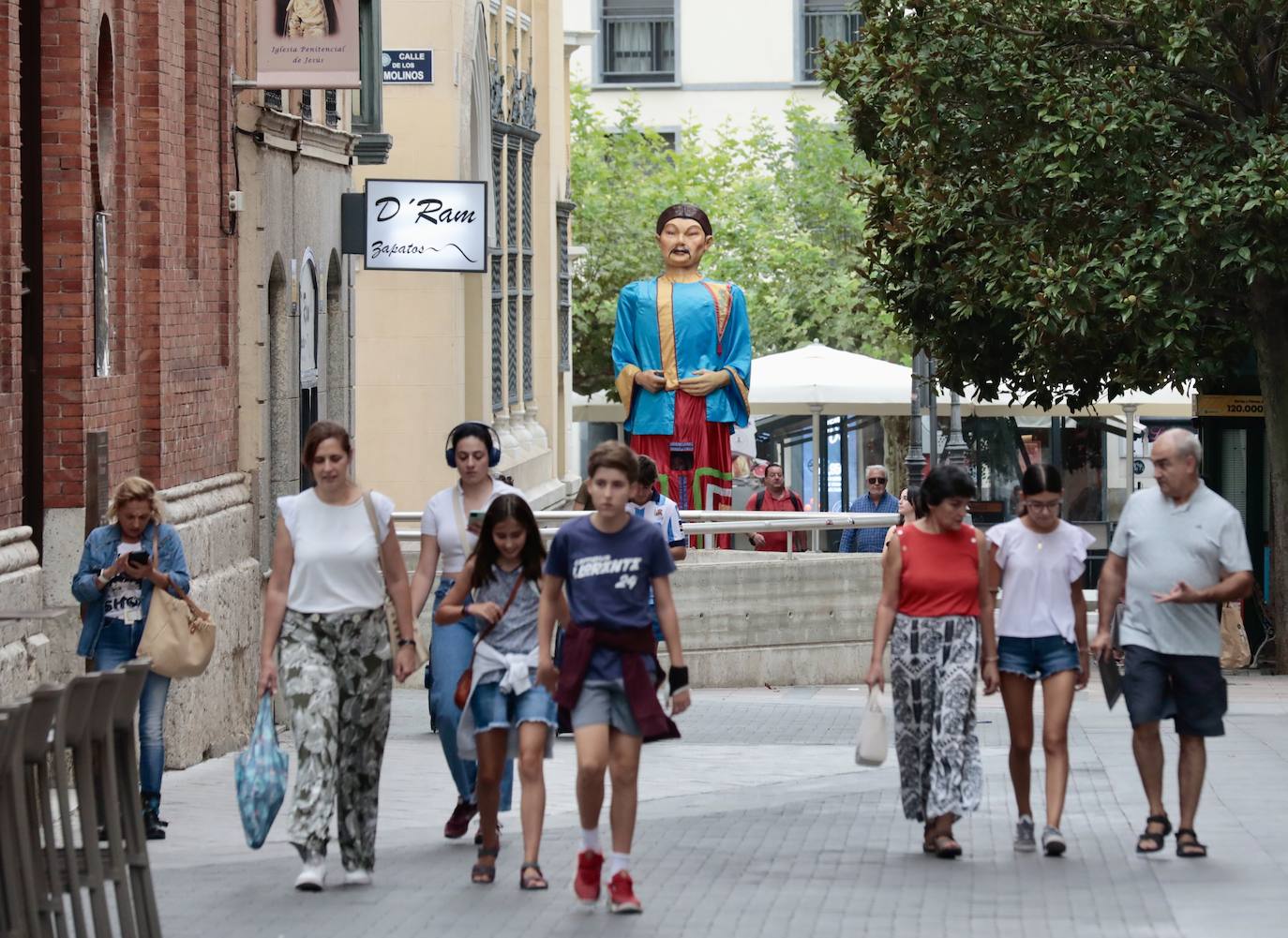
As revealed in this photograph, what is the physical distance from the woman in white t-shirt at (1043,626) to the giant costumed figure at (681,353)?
361 inches

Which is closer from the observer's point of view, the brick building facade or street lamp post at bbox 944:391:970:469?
the brick building facade

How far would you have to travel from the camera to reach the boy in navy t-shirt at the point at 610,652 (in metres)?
9.45

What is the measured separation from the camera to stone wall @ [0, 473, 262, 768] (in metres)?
12.6

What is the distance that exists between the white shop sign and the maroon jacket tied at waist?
38.9 ft

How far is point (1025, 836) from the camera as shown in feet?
36.2

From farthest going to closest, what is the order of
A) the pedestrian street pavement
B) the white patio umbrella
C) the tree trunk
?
the white patio umbrella → the tree trunk → the pedestrian street pavement

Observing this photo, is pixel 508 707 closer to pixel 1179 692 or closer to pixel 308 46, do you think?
pixel 1179 692

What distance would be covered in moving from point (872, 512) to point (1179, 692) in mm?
12037

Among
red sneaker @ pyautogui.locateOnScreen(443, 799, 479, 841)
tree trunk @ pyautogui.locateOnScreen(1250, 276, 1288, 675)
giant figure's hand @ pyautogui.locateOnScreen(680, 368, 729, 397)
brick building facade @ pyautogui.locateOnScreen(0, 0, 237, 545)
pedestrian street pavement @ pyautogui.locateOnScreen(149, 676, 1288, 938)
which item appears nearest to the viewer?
pedestrian street pavement @ pyautogui.locateOnScreen(149, 676, 1288, 938)

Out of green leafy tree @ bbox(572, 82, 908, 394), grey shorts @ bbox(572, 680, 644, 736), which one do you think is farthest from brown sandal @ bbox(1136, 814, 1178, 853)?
green leafy tree @ bbox(572, 82, 908, 394)

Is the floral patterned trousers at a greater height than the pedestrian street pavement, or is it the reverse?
the floral patterned trousers

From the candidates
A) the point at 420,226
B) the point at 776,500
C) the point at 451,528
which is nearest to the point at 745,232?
the point at 776,500

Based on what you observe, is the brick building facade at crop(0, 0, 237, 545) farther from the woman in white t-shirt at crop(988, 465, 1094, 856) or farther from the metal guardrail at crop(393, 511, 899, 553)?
the woman in white t-shirt at crop(988, 465, 1094, 856)

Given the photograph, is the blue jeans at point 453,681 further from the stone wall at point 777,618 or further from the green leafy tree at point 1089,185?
the green leafy tree at point 1089,185
